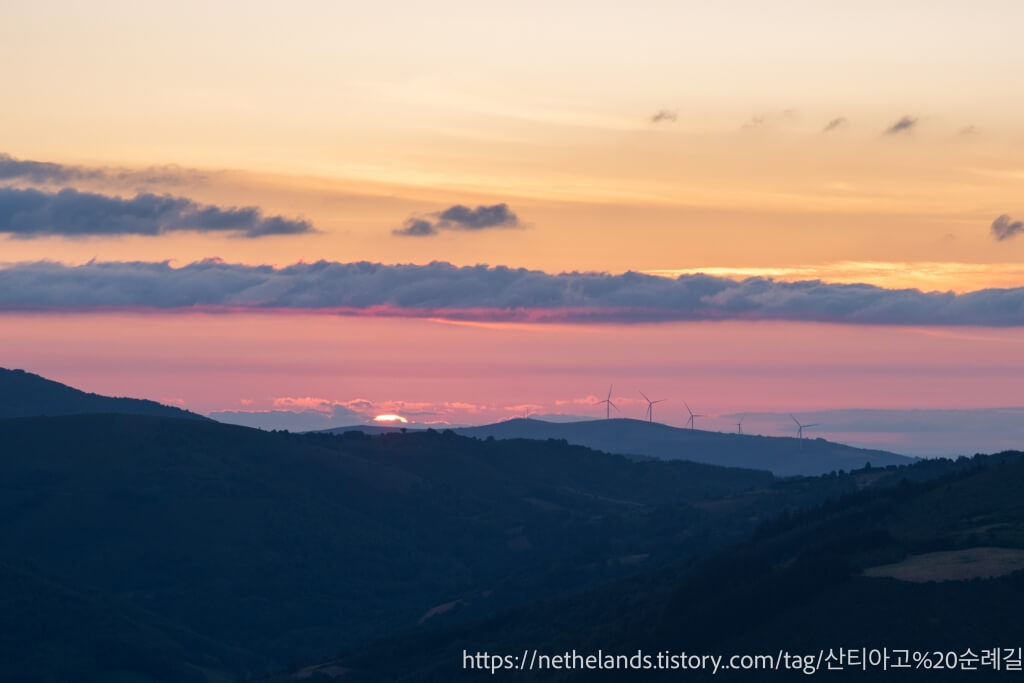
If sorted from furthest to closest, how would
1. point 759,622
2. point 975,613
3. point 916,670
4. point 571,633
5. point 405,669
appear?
1. point 405,669
2. point 571,633
3. point 759,622
4. point 975,613
5. point 916,670

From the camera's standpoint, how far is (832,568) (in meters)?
133

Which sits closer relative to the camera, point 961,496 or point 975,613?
point 975,613

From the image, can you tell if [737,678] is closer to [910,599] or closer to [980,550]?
[910,599]

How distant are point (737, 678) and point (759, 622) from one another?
44.4ft

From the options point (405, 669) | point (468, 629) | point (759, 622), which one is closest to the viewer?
point (759, 622)

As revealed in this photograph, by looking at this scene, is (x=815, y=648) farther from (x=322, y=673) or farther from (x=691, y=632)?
(x=322, y=673)

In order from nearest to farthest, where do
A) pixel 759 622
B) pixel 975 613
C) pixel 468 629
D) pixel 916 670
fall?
pixel 916 670, pixel 975 613, pixel 759 622, pixel 468 629

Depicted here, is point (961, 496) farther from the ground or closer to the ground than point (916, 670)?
farther from the ground

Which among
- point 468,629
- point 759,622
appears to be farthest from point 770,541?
point 759,622

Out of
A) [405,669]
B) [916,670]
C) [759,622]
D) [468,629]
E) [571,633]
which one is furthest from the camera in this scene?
[468,629]

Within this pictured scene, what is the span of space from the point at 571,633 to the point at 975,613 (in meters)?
60.0

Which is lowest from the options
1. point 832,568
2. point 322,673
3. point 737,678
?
point 322,673

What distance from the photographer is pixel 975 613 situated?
11512cm

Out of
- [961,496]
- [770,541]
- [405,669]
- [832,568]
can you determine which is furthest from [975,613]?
[405,669]
